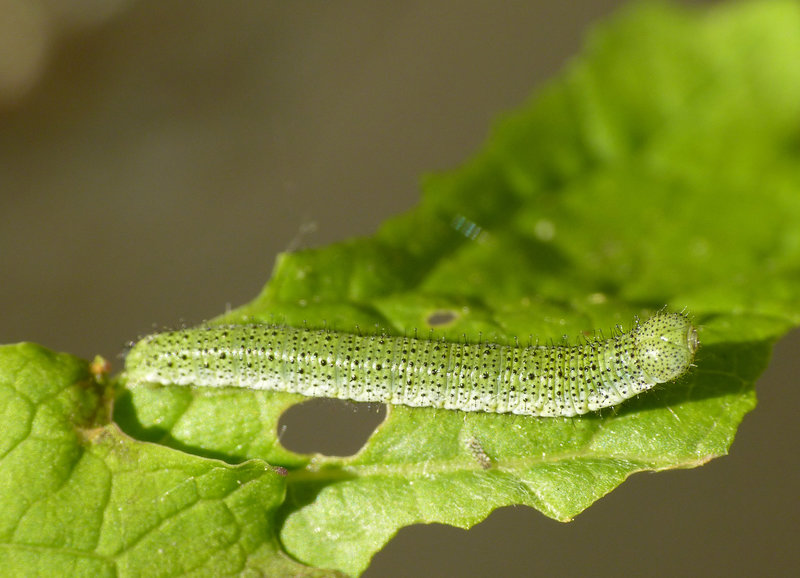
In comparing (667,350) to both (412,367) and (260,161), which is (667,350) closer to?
(412,367)

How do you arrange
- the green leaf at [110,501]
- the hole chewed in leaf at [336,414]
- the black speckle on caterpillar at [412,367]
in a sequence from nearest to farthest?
the green leaf at [110,501]
the black speckle on caterpillar at [412,367]
the hole chewed in leaf at [336,414]

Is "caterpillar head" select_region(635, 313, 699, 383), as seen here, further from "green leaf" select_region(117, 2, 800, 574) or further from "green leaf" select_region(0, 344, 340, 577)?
"green leaf" select_region(0, 344, 340, 577)

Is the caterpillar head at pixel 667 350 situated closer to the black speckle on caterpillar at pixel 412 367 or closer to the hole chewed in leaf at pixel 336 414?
the black speckle on caterpillar at pixel 412 367

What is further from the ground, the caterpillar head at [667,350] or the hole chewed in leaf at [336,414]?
the caterpillar head at [667,350]

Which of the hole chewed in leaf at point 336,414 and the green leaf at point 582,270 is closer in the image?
the green leaf at point 582,270

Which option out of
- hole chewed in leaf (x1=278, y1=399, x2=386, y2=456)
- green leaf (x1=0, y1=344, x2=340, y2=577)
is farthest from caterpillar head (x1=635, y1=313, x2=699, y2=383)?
green leaf (x1=0, y1=344, x2=340, y2=577)

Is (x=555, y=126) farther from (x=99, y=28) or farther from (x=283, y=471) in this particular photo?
(x=99, y=28)

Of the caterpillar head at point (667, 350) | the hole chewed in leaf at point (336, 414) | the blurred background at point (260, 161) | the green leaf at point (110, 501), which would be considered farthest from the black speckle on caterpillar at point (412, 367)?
the blurred background at point (260, 161)

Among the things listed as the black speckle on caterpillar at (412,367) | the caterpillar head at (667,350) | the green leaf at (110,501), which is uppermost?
the caterpillar head at (667,350)

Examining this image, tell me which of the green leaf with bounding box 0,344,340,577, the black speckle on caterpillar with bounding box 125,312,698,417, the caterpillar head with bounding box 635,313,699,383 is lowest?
the green leaf with bounding box 0,344,340,577
